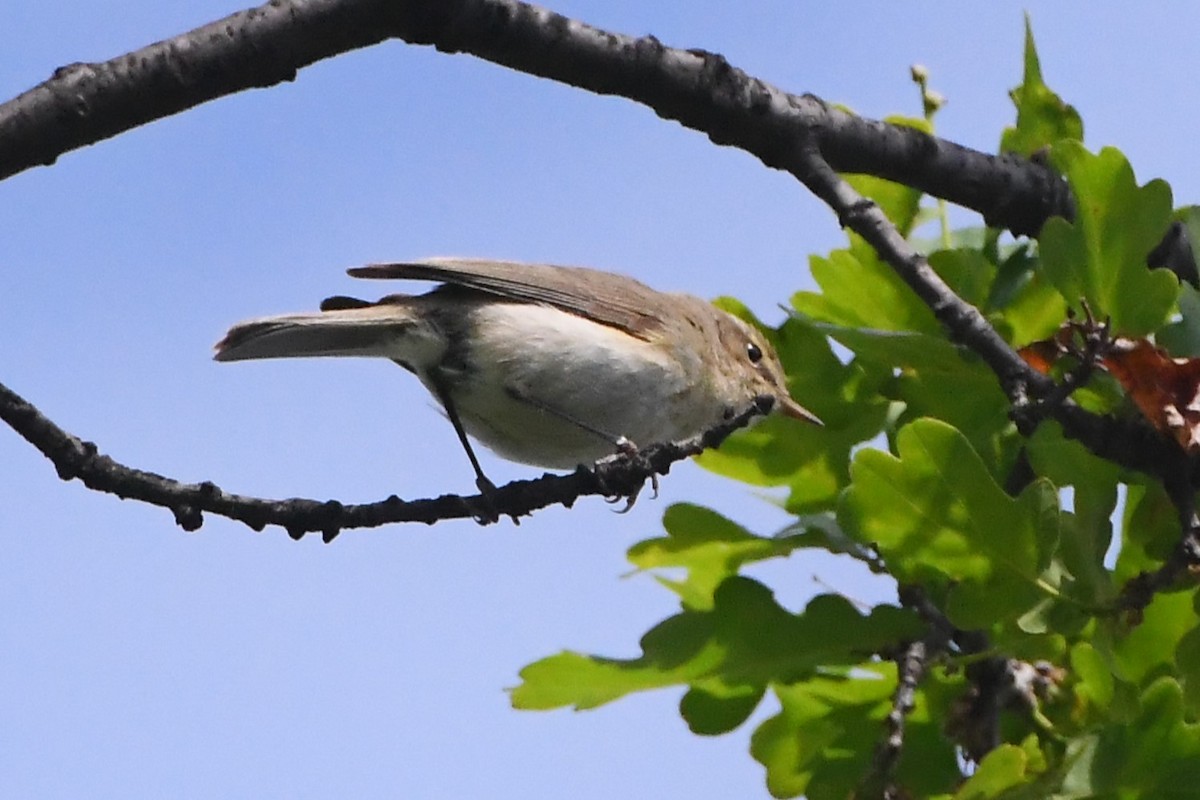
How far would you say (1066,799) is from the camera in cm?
229

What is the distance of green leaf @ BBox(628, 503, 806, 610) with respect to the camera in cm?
280

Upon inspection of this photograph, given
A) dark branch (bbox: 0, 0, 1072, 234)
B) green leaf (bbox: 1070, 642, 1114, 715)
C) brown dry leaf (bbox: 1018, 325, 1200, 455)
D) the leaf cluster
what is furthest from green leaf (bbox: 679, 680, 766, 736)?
dark branch (bbox: 0, 0, 1072, 234)

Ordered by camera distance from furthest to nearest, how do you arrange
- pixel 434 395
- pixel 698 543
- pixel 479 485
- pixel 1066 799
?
1. pixel 434 395
2. pixel 479 485
3. pixel 698 543
4. pixel 1066 799

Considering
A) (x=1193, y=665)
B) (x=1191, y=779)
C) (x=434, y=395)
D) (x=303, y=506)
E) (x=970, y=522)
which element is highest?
(x=434, y=395)

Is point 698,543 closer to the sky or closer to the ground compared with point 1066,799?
closer to the sky

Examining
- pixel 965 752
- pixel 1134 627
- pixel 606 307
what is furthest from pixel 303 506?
pixel 606 307

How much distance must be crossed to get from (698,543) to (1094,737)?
80 cm

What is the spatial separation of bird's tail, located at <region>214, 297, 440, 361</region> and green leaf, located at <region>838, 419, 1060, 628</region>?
1.86 meters

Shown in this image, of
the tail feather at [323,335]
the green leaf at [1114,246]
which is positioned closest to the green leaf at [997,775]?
the green leaf at [1114,246]

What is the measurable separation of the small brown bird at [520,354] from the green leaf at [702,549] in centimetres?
107

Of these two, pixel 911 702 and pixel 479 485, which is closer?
pixel 911 702

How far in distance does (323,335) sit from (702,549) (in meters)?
1.48

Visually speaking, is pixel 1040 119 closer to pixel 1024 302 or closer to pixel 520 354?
pixel 1024 302

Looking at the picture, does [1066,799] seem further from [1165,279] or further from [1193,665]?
[1165,279]
